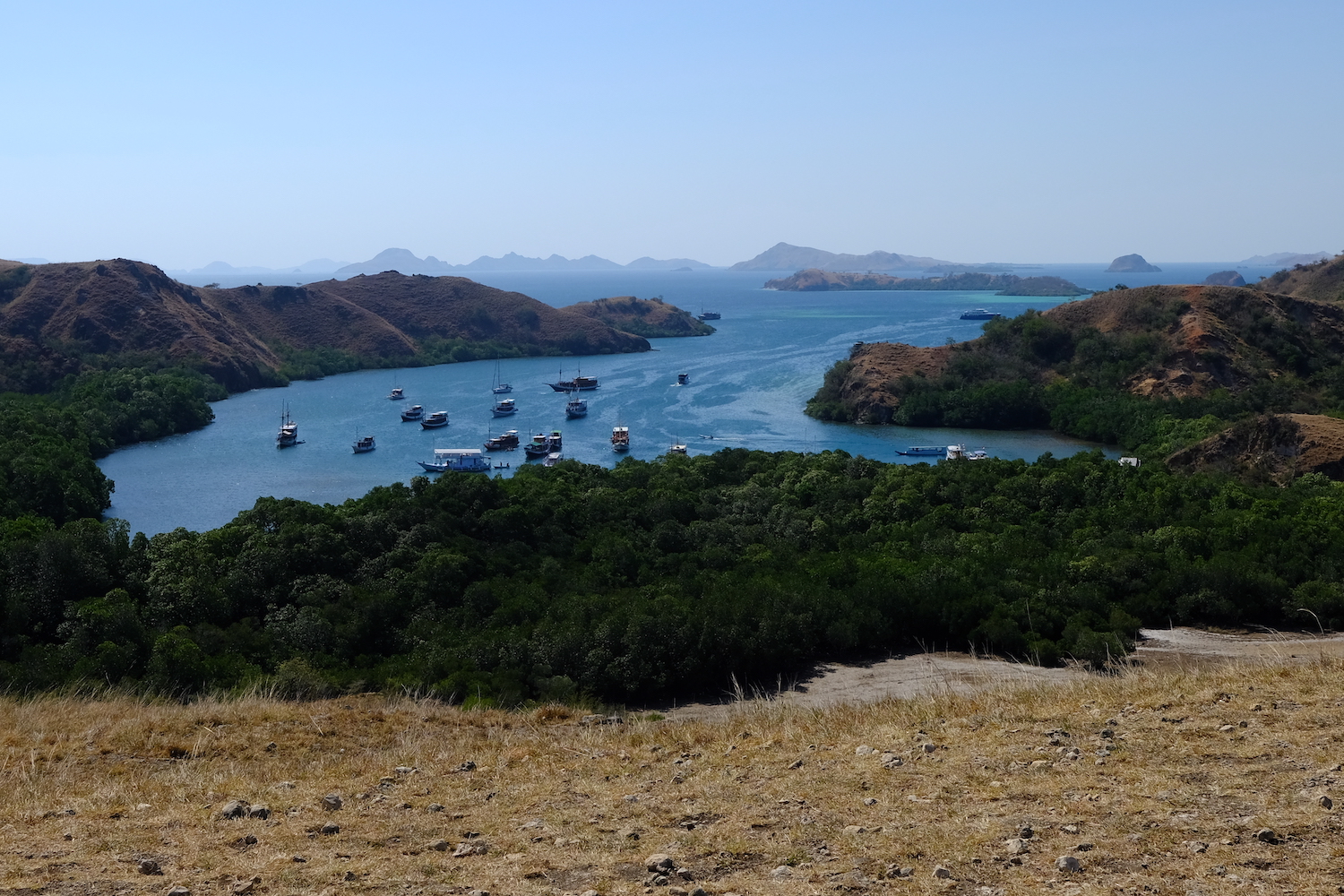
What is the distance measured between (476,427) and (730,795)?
177 feet

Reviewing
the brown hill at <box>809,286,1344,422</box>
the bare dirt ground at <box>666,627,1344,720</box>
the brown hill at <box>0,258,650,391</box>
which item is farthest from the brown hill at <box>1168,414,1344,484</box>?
the brown hill at <box>0,258,650,391</box>

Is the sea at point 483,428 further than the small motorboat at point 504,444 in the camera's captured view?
No

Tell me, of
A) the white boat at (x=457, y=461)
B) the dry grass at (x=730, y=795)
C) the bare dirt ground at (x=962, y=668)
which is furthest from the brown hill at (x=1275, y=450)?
the white boat at (x=457, y=461)

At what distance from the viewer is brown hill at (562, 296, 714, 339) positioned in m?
120

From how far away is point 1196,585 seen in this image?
66.6 ft

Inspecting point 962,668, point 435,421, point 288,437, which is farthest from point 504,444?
point 962,668

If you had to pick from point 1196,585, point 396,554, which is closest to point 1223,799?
point 1196,585

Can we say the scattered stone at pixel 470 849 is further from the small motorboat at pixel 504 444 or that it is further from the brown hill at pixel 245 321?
the brown hill at pixel 245 321

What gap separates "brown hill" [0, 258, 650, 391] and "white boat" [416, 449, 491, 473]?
3159cm

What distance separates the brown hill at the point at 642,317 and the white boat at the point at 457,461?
68551 mm

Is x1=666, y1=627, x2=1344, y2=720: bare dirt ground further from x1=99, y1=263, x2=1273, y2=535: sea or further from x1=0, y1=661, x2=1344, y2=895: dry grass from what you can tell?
x1=99, y1=263, x2=1273, y2=535: sea

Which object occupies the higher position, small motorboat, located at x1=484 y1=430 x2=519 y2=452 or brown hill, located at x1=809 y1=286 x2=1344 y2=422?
brown hill, located at x1=809 y1=286 x2=1344 y2=422

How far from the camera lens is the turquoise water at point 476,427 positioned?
1758 inches

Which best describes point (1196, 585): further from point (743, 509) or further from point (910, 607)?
point (743, 509)
